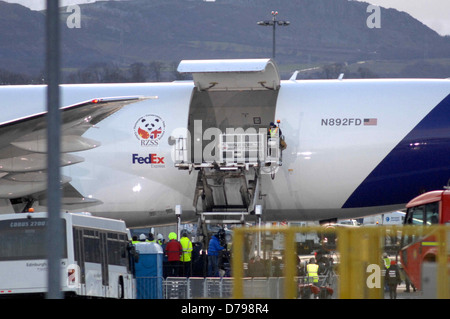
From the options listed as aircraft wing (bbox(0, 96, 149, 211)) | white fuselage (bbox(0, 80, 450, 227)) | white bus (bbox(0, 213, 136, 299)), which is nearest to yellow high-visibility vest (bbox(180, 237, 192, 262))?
white fuselage (bbox(0, 80, 450, 227))

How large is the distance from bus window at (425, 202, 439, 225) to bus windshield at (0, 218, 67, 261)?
7750 mm

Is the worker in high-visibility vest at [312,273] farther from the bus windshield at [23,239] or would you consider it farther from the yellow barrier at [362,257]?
the bus windshield at [23,239]

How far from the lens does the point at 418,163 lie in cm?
2747

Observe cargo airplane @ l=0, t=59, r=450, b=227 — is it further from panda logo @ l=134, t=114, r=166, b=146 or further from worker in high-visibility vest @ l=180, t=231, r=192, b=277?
worker in high-visibility vest @ l=180, t=231, r=192, b=277

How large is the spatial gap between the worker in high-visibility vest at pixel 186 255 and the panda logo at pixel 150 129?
2.97 metres

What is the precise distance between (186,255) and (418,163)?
6.91m

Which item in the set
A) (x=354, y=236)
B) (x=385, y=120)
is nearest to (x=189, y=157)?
(x=385, y=120)

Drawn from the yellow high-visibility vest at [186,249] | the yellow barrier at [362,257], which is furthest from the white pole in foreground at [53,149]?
the yellow high-visibility vest at [186,249]

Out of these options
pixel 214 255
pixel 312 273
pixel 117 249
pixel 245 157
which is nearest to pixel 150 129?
pixel 245 157

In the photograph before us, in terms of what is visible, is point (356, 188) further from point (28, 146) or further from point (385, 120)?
point (28, 146)

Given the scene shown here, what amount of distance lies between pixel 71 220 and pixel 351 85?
10.9 metres

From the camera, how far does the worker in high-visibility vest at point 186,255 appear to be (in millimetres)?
27003

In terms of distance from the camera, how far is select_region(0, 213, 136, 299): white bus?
1960 centimetres

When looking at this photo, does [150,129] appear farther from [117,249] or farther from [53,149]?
[53,149]
